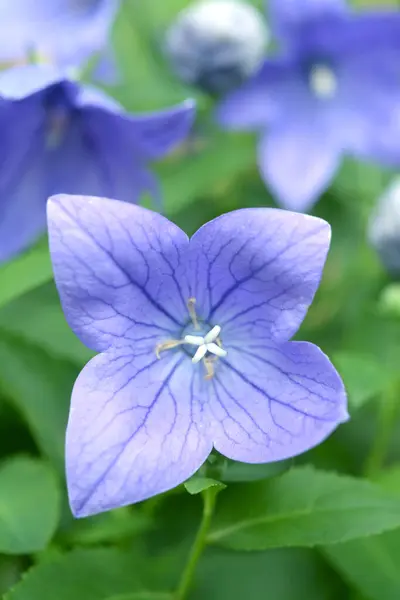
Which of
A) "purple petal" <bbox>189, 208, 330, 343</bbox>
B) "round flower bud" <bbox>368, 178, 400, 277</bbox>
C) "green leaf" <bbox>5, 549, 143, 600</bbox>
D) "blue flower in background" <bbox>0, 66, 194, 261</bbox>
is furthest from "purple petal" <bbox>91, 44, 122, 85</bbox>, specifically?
"green leaf" <bbox>5, 549, 143, 600</bbox>

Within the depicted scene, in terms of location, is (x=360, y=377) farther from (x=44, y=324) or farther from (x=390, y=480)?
(x=44, y=324)

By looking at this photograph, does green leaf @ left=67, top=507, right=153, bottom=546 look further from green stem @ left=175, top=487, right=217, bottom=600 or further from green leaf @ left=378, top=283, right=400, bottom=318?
green leaf @ left=378, top=283, right=400, bottom=318

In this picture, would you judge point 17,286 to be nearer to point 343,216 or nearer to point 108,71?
point 108,71

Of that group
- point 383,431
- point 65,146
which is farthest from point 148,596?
point 65,146

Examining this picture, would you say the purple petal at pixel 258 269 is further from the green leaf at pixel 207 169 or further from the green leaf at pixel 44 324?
the green leaf at pixel 207 169

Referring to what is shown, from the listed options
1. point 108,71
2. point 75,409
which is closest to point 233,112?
point 108,71

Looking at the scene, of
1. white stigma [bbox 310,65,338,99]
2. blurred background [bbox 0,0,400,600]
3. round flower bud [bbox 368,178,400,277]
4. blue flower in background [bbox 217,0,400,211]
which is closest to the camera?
blurred background [bbox 0,0,400,600]

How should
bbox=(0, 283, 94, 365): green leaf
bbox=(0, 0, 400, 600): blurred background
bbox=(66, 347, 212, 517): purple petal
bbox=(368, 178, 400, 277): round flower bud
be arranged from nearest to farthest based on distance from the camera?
bbox=(66, 347, 212, 517): purple petal, bbox=(0, 0, 400, 600): blurred background, bbox=(0, 283, 94, 365): green leaf, bbox=(368, 178, 400, 277): round flower bud
